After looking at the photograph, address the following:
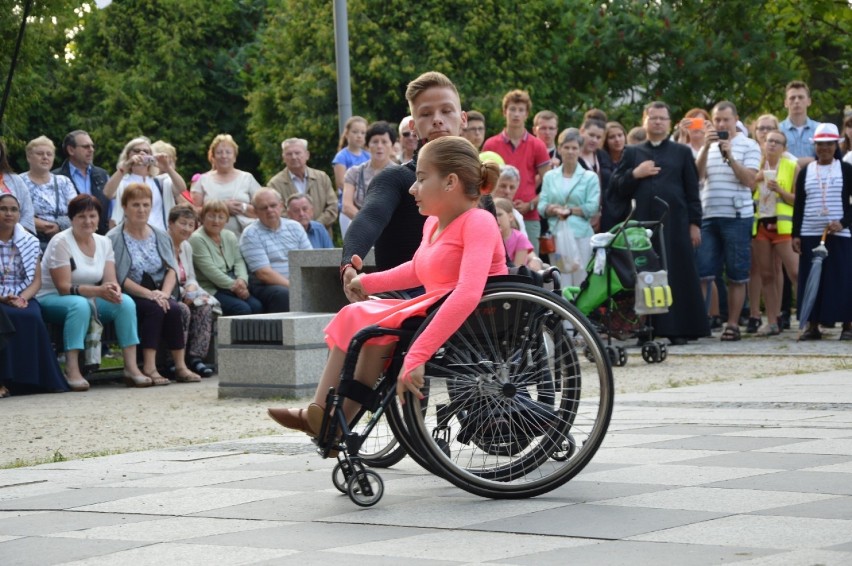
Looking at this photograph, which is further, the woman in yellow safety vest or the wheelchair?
the woman in yellow safety vest

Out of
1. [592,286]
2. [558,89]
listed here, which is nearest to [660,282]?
[592,286]

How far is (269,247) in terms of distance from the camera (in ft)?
48.1

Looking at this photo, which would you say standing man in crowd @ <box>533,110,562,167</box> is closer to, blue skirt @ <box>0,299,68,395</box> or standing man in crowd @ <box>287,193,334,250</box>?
standing man in crowd @ <box>287,193,334,250</box>

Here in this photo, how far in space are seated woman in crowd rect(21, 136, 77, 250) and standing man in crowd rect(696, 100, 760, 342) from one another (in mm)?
6070

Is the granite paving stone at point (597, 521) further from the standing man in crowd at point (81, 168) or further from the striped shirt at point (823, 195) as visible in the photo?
the striped shirt at point (823, 195)

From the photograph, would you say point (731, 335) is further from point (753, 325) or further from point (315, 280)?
point (315, 280)

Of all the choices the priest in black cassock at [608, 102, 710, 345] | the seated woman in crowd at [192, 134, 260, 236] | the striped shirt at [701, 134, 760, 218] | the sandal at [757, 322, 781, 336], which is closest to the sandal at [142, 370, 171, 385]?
the seated woman in crowd at [192, 134, 260, 236]

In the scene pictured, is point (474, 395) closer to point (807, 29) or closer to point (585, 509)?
point (585, 509)

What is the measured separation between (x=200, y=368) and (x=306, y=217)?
2.16 meters

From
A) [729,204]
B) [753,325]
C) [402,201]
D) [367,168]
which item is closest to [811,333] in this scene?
[753,325]

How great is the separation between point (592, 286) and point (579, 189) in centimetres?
204

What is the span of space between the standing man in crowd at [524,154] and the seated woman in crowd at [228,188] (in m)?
2.34

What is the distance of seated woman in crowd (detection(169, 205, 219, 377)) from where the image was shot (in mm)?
13883

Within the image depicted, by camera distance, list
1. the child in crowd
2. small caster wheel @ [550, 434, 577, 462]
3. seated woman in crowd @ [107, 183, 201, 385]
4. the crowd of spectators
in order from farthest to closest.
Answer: seated woman in crowd @ [107, 183, 201, 385], the crowd of spectators, the child in crowd, small caster wheel @ [550, 434, 577, 462]
